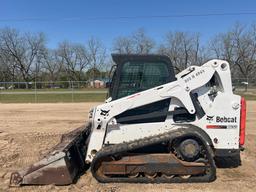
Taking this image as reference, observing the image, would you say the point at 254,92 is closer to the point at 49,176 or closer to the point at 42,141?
the point at 42,141

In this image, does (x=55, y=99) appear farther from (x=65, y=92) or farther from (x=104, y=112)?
(x=104, y=112)

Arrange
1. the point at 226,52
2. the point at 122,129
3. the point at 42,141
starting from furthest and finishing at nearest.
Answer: the point at 226,52 < the point at 42,141 < the point at 122,129

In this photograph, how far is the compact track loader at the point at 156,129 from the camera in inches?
186

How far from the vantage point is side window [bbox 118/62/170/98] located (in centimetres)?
510

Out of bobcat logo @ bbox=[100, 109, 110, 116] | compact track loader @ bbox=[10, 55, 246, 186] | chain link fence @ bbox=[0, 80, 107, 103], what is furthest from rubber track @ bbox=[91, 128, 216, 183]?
chain link fence @ bbox=[0, 80, 107, 103]

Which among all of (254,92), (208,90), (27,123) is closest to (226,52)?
(254,92)

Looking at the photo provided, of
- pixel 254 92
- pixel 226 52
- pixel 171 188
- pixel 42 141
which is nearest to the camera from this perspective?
pixel 171 188

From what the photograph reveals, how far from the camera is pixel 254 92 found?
31.5m

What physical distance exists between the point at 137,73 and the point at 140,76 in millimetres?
73

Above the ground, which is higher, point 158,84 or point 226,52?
point 226,52

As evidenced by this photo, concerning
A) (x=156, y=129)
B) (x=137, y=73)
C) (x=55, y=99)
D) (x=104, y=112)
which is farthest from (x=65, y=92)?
(x=156, y=129)

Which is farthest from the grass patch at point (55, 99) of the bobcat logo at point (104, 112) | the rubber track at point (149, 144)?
the rubber track at point (149, 144)

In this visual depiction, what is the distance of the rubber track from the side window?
0.87 metres

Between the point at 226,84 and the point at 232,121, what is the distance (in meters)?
0.63
